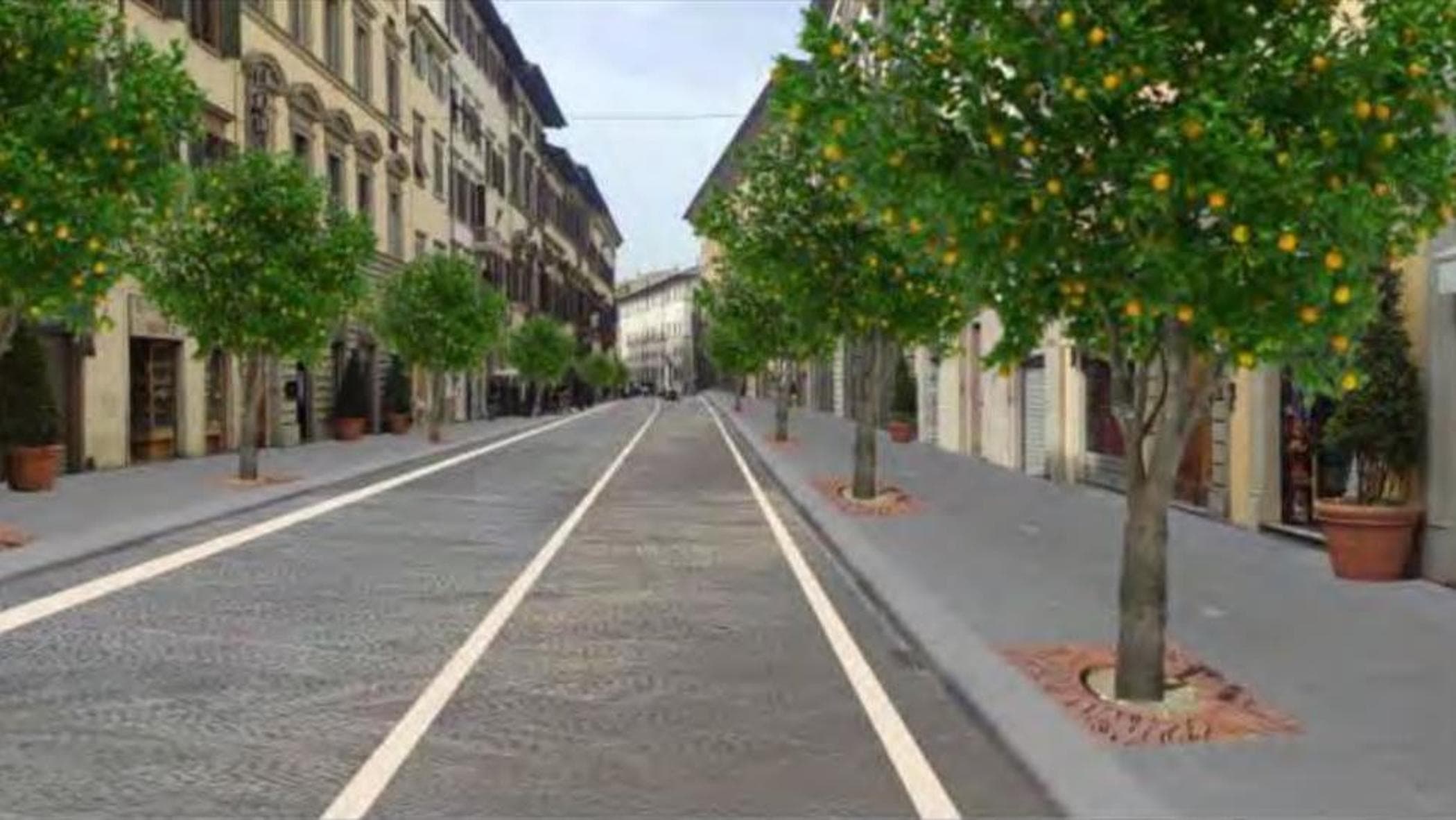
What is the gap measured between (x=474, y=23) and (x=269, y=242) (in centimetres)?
4479

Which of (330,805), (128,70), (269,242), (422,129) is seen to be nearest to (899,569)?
(330,805)

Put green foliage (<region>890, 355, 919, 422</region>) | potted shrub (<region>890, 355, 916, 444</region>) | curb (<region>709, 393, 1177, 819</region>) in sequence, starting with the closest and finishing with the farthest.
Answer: curb (<region>709, 393, 1177, 819</region>) < potted shrub (<region>890, 355, 916, 444</region>) < green foliage (<region>890, 355, 919, 422</region>)

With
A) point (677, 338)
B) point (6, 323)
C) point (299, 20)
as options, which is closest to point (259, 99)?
point (299, 20)

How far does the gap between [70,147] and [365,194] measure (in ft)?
99.0

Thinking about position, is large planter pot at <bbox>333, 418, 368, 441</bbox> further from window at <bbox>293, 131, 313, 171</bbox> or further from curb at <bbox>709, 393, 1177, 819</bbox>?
curb at <bbox>709, 393, 1177, 819</bbox>

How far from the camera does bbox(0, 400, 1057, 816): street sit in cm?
615

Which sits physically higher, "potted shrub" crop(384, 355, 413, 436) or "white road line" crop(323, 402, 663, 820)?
"potted shrub" crop(384, 355, 413, 436)

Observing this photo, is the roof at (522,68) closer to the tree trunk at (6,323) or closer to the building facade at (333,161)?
the building facade at (333,161)

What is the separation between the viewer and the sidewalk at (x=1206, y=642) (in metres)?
5.97

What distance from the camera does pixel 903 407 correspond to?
42844 millimetres

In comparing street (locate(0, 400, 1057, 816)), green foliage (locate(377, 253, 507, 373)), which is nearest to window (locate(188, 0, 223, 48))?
green foliage (locate(377, 253, 507, 373))

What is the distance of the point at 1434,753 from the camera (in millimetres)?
6434

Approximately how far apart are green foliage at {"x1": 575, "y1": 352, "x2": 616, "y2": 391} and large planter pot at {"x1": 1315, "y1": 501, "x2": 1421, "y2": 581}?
278 ft

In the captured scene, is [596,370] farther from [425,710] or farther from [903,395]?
[425,710]
